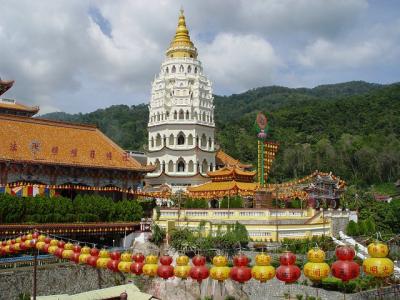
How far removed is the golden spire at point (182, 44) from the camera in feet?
174

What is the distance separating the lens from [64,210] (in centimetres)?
3150

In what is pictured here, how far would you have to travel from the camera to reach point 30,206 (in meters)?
30.3

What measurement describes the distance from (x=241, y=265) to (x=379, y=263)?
4.38 m

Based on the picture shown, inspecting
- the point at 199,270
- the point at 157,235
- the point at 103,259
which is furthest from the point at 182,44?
the point at 199,270

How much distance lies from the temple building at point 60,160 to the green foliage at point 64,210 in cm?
274

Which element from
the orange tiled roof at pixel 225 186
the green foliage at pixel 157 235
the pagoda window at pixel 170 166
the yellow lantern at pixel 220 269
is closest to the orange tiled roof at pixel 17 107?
the pagoda window at pixel 170 166

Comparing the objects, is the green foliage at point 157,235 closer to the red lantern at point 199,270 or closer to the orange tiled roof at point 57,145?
the orange tiled roof at point 57,145

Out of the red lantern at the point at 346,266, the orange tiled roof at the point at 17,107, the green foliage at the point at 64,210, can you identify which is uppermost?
the orange tiled roof at the point at 17,107

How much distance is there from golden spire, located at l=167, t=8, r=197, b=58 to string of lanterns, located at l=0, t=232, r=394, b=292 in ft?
109

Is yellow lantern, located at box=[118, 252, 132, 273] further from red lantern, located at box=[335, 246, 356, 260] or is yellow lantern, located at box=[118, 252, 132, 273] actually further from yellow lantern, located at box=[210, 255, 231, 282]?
red lantern, located at box=[335, 246, 356, 260]

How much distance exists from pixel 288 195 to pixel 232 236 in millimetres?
11163

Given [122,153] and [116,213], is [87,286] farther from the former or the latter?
[122,153]

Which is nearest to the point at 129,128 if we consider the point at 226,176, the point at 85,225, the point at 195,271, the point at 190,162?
the point at 190,162

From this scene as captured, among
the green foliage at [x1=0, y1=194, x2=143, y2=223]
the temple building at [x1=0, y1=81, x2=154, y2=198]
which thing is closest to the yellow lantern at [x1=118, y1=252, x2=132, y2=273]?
the green foliage at [x1=0, y1=194, x2=143, y2=223]
